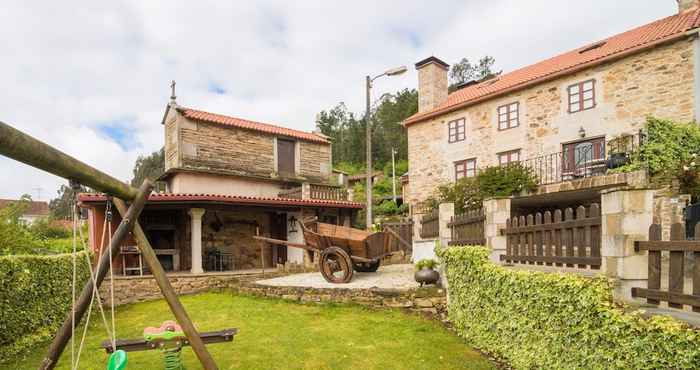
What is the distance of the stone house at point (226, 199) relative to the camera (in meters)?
Answer: 13.0

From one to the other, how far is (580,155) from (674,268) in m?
13.3

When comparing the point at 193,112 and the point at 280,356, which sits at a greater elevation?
the point at 193,112

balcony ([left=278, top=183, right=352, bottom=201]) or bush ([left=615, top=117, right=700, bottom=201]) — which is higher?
bush ([left=615, top=117, right=700, bottom=201])

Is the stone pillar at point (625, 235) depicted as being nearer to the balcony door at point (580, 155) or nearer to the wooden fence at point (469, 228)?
the wooden fence at point (469, 228)

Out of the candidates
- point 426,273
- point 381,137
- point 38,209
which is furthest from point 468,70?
point 38,209

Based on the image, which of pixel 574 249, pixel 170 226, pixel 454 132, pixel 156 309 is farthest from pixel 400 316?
pixel 454 132

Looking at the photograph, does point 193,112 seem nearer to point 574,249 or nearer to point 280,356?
point 280,356

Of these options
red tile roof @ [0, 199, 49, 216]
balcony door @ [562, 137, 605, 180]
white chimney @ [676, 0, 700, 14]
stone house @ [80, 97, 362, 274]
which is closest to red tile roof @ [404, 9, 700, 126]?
white chimney @ [676, 0, 700, 14]

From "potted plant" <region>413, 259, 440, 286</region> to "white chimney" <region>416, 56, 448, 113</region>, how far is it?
13.6 meters

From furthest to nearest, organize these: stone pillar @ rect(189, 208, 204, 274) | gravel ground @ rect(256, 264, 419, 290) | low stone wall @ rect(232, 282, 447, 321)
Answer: stone pillar @ rect(189, 208, 204, 274), gravel ground @ rect(256, 264, 419, 290), low stone wall @ rect(232, 282, 447, 321)

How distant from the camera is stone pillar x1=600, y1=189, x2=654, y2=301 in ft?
12.0

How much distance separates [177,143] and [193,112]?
1.74 metres

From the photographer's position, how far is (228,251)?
14875 mm

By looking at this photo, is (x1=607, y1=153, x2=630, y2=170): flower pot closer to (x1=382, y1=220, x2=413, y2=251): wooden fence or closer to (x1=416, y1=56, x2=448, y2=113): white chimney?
(x1=382, y1=220, x2=413, y2=251): wooden fence
